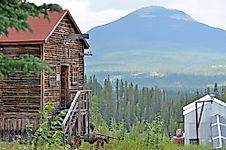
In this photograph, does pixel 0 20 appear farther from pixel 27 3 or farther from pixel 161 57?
pixel 161 57

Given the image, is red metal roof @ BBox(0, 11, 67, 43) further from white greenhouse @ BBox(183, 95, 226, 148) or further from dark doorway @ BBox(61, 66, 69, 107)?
white greenhouse @ BBox(183, 95, 226, 148)

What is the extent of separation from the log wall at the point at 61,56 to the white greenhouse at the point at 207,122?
26.7 ft

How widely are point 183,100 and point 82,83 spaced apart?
22.6 meters

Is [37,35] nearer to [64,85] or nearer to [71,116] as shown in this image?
[64,85]

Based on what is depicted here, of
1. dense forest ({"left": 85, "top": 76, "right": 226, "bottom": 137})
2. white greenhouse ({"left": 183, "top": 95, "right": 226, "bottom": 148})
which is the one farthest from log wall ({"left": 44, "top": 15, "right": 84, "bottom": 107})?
dense forest ({"left": 85, "top": 76, "right": 226, "bottom": 137})

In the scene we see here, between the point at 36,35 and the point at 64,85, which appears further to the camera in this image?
the point at 64,85

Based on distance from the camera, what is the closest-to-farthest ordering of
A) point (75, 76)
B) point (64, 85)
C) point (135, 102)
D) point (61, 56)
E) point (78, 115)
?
point (78, 115) → point (61, 56) → point (64, 85) → point (75, 76) → point (135, 102)

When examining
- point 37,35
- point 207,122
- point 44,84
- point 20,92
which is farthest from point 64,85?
point 207,122

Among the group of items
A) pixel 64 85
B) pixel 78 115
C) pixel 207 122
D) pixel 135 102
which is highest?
pixel 64 85

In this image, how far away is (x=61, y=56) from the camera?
67.2 ft

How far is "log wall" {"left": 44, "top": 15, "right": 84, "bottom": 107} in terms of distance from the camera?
63.2ft

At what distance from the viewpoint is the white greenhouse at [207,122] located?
2772cm

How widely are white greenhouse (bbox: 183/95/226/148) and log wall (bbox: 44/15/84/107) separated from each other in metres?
8.13

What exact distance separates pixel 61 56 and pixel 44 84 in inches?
78.5
